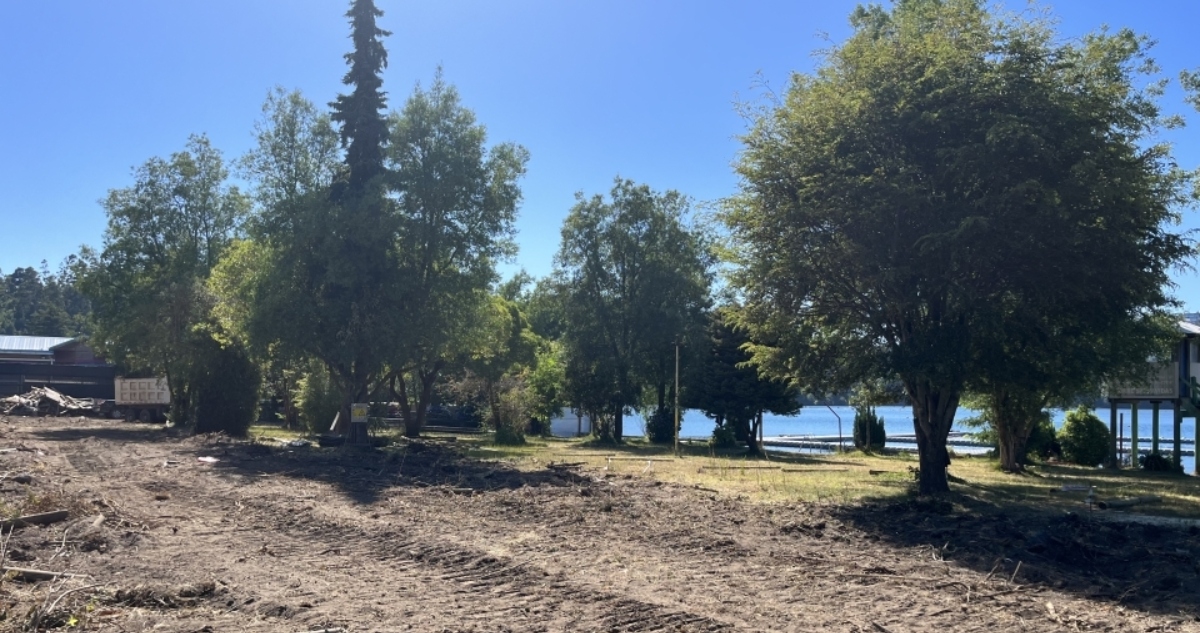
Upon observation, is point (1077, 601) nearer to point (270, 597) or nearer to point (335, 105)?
point (270, 597)

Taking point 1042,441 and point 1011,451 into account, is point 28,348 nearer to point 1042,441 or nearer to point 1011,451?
point 1042,441

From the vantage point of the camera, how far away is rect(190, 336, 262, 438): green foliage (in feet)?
126

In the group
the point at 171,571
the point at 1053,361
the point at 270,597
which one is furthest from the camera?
the point at 1053,361

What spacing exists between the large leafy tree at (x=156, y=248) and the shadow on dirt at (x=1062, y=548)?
35.2 meters

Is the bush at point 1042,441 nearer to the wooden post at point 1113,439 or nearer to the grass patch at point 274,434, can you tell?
the wooden post at point 1113,439

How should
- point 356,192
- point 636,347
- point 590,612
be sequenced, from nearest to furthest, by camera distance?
point 590,612 → point 356,192 → point 636,347

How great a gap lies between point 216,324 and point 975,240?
3035 centimetres

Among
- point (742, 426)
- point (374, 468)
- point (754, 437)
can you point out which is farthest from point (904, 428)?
point (374, 468)

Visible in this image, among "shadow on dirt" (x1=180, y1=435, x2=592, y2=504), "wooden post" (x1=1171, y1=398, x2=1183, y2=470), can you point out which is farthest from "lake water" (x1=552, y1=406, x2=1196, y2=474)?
"shadow on dirt" (x1=180, y1=435, x2=592, y2=504)

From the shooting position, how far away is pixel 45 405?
54.1 meters

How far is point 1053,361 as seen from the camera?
17000 mm

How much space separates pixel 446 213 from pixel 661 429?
16.6m

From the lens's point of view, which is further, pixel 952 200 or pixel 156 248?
pixel 156 248

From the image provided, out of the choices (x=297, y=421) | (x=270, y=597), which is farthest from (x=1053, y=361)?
(x=297, y=421)
